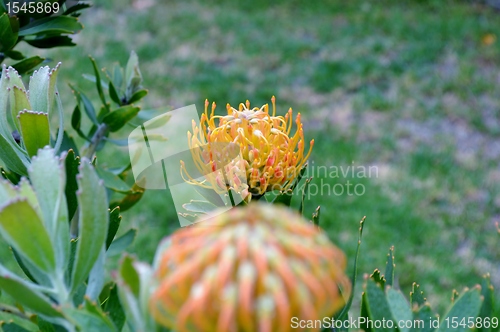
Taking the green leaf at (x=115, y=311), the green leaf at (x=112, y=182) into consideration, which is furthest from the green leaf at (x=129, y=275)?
the green leaf at (x=112, y=182)

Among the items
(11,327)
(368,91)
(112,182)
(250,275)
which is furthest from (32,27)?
(368,91)

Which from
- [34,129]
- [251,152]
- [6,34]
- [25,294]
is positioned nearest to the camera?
[25,294]

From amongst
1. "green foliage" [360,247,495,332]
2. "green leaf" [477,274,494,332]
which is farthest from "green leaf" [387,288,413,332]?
"green leaf" [477,274,494,332]

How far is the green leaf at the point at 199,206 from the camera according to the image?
760 millimetres

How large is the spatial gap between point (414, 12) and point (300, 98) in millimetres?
2017

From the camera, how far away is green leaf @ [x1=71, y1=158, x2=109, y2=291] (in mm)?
488

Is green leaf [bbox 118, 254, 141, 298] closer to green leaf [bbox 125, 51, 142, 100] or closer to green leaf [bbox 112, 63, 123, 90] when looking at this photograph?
green leaf [bbox 125, 51, 142, 100]

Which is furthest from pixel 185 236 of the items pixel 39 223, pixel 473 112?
pixel 473 112

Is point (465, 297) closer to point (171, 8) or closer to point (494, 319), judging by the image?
point (494, 319)

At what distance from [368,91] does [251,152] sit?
3.78m

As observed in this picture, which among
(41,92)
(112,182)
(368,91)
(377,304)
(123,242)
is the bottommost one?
(368,91)

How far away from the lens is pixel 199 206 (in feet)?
2.54

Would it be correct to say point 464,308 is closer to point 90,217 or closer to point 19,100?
point 90,217

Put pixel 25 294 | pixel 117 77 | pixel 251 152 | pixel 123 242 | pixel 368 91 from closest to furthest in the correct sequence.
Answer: pixel 25 294 < pixel 251 152 < pixel 123 242 < pixel 117 77 < pixel 368 91
